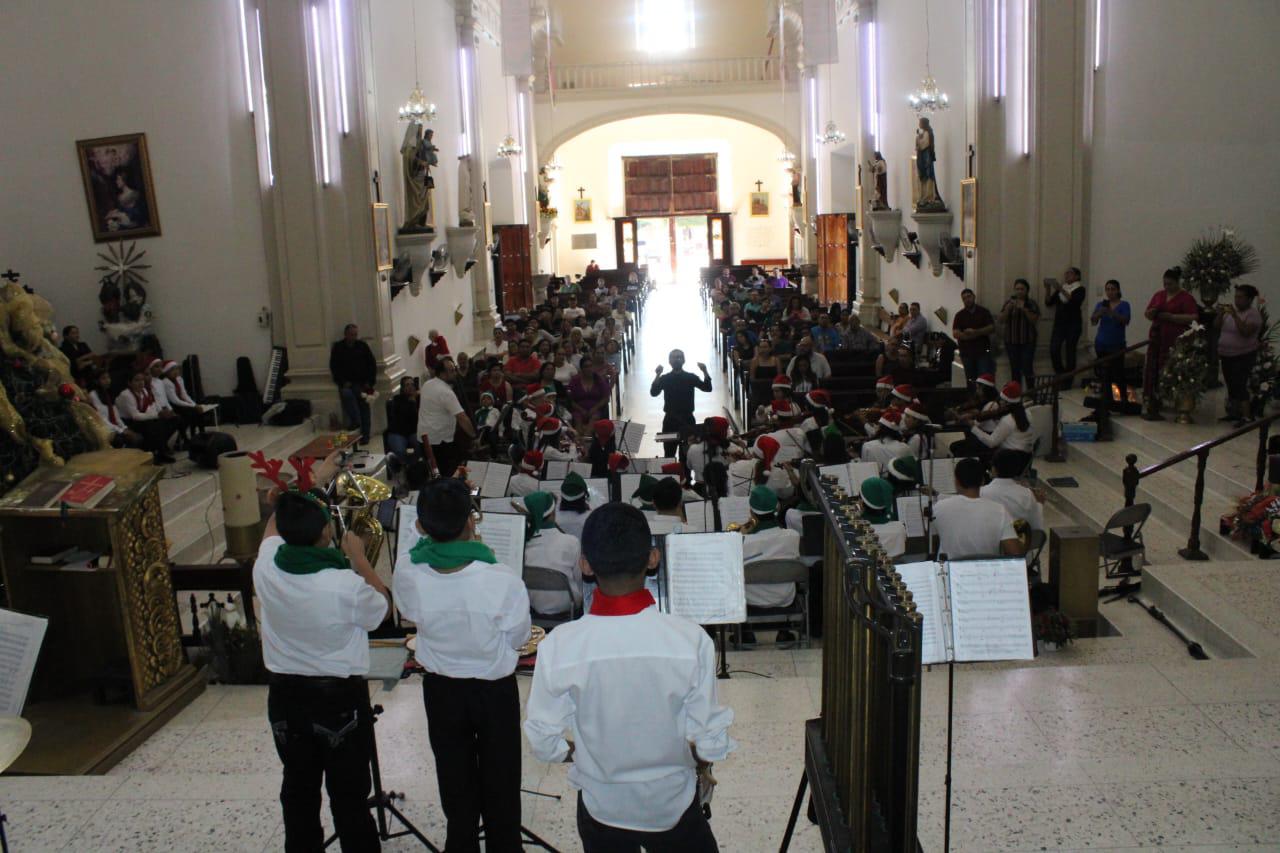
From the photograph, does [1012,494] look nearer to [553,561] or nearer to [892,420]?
[892,420]

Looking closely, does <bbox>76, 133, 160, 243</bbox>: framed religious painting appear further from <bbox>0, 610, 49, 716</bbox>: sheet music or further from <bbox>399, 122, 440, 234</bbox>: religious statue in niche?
<bbox>0, 610, 49, 716</bbox>: sheet music

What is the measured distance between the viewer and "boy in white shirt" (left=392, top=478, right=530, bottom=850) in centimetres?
353

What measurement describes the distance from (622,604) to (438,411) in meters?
8.51

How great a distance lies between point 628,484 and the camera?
8297 mm

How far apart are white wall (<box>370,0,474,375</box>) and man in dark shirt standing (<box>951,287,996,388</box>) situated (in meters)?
7.39

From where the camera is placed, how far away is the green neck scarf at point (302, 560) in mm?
3615

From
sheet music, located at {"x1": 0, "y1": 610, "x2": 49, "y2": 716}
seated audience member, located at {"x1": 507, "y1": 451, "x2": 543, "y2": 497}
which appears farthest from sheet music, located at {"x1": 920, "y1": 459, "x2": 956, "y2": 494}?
sheet music, located at {"x1": 0, "y1": 610, "x2": 49, "y2": 716}

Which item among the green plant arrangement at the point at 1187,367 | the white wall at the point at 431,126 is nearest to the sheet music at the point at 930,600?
the green plant arrangement at the point at 1187,367

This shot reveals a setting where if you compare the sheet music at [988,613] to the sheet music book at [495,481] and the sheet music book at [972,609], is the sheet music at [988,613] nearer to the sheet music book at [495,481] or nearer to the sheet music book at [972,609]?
the sheet music book at [972,609]

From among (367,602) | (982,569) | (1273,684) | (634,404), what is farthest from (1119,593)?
(634,404)


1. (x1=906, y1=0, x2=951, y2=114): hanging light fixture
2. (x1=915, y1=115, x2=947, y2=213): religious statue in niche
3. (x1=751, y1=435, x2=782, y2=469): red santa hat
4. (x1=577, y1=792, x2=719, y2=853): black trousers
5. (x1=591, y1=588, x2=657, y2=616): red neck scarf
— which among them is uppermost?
(x1=906, y1=0, x2=951, y2=114): hanging light fixture

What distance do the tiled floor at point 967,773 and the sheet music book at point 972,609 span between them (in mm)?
690

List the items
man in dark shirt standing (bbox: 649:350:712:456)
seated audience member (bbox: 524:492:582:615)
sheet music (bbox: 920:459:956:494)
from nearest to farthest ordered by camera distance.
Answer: seated audience member (bbox: 524:492:582:615) → sheet music (bbox: 920:459:956:494) → man in dark shirt standing (bbox: 649:350:712:456)

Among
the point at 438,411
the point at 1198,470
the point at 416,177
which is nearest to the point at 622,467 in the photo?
the point at 438,411
